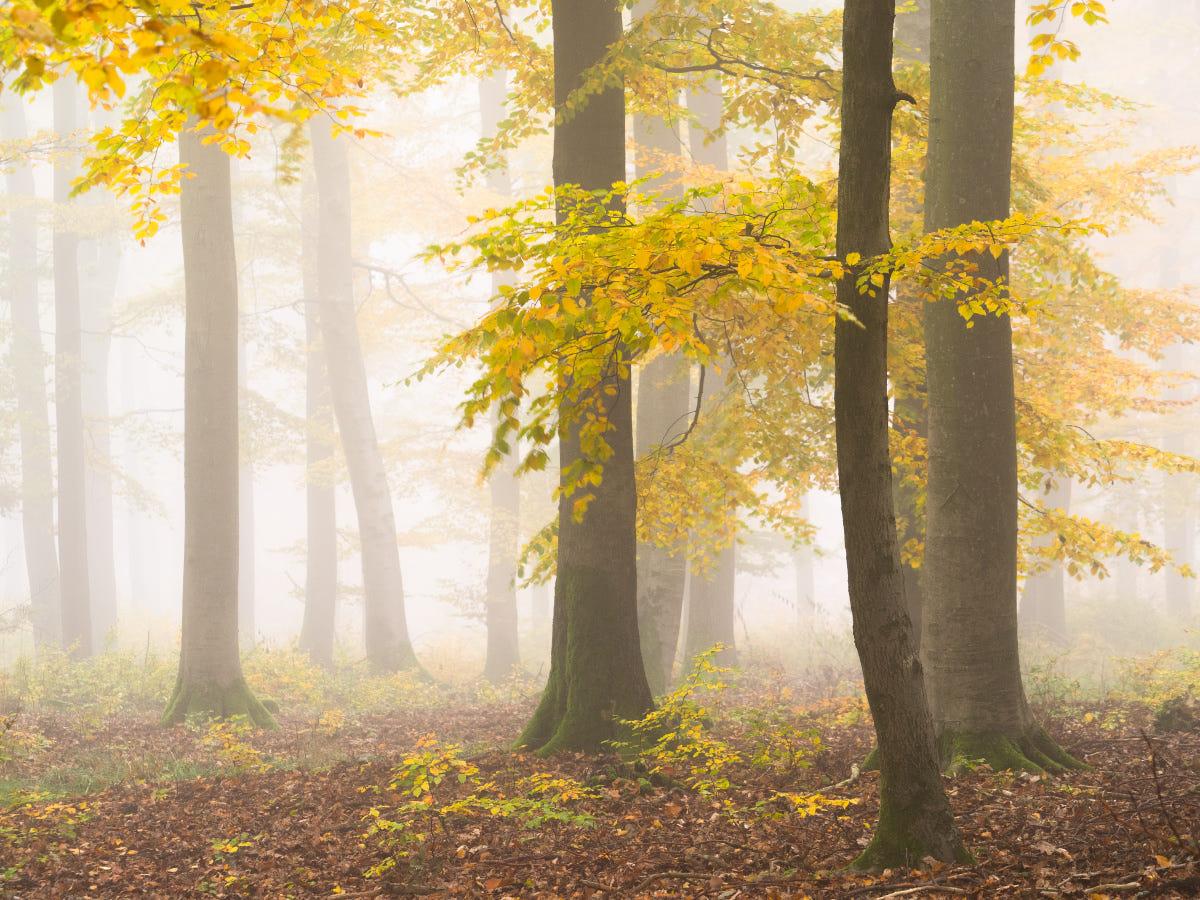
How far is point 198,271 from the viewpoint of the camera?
36.0 feet

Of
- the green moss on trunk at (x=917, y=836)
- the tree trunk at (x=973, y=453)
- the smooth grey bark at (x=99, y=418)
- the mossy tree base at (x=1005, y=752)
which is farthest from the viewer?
the smooth grey bark at (x=99, y=418)

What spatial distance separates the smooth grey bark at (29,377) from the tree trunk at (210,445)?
1219 cm

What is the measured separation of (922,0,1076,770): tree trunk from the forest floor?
0.46 m

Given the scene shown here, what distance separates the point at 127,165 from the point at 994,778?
616 centimetres

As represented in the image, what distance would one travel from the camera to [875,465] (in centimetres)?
357

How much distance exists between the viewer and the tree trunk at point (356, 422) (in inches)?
648

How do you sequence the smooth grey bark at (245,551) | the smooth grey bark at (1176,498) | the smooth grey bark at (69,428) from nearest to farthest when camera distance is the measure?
the smooth grey bark at (69,428)
the smooth grey bark at (1176,498)
the smooth grey bark at (245,551)

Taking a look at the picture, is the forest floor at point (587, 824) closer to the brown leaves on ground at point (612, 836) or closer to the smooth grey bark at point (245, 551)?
the brown leaves on ground at point (612, 836)

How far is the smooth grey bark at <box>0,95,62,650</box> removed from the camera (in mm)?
20219

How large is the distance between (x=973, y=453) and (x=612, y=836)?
11.1 feet

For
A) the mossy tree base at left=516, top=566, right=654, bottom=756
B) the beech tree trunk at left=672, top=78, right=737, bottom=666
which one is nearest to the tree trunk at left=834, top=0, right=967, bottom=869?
the mossy tree base at left=516, top=566, right=654, bottom=756

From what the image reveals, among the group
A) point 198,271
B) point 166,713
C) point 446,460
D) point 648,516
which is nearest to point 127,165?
point 648,516

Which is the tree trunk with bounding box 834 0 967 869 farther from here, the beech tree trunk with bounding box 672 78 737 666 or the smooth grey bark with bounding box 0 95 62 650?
the smooth grey bark with bounding box 0 95 62 650

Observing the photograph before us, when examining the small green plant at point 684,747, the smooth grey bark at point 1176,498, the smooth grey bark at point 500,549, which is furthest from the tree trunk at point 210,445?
the smooth grey bark at point 1176,498
